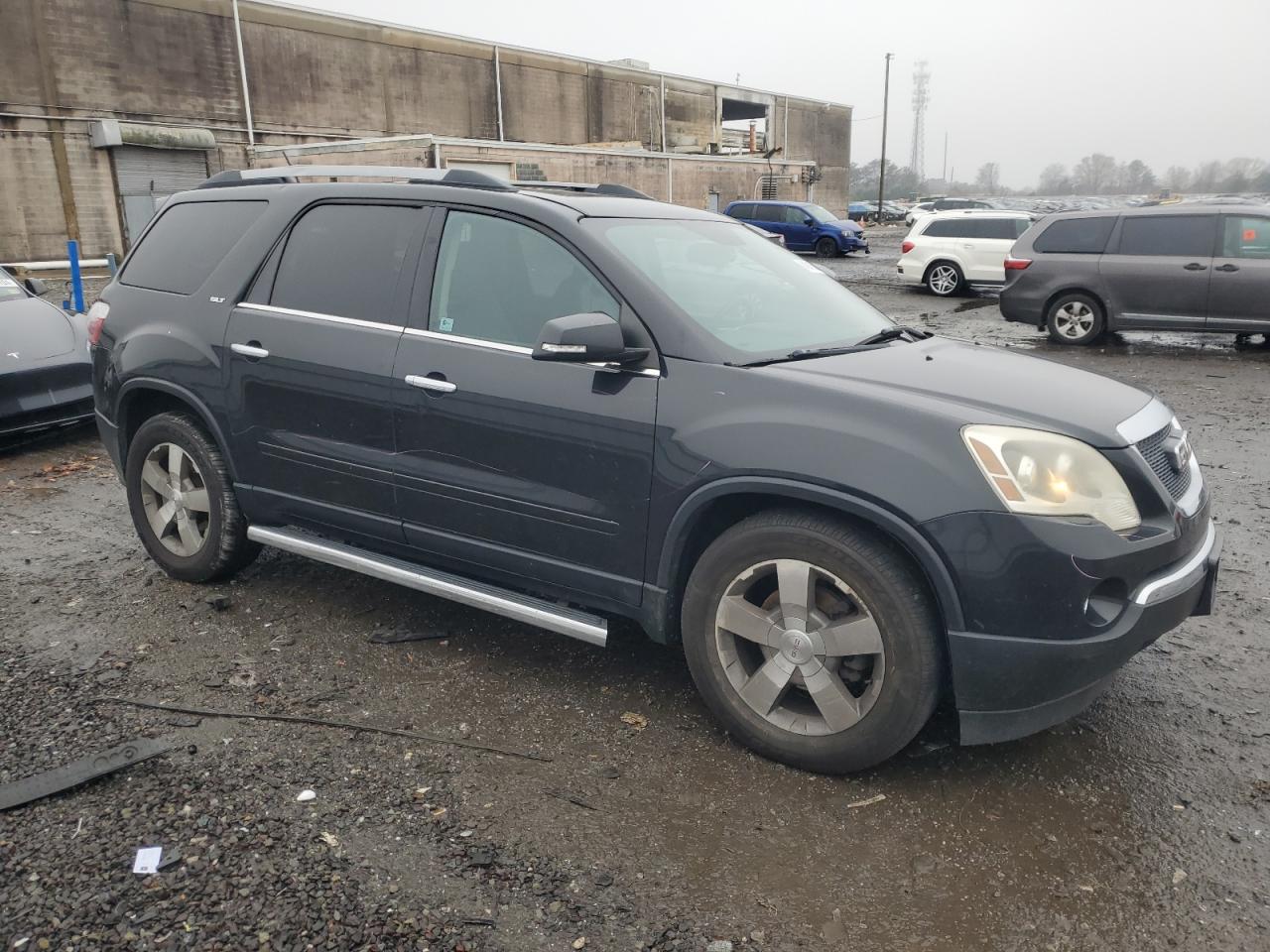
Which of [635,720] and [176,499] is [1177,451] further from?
[176,499]

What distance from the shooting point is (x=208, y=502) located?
4.38 m

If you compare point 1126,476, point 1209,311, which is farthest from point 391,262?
point 1209,311

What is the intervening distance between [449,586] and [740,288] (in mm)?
1601

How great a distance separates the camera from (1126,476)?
110 inches

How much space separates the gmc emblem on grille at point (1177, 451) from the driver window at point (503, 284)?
74.4 inches

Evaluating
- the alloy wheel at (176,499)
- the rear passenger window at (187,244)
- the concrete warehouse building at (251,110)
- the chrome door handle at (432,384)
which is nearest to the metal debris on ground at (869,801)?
the chrome door handle at (432,384)

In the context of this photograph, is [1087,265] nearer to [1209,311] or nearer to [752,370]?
[1209,311]

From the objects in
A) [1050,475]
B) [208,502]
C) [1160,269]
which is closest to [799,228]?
[1160,269]

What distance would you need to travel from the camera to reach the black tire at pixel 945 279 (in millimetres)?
18922

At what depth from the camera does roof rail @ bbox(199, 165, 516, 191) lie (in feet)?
12.4

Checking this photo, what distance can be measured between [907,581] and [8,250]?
30608 mm

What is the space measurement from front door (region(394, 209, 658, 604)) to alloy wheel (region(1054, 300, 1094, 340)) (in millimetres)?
10839

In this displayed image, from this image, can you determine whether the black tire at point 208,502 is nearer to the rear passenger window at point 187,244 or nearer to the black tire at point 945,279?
the rear passenger window at point 187,244

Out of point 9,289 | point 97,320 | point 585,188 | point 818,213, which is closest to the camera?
point 585,188
